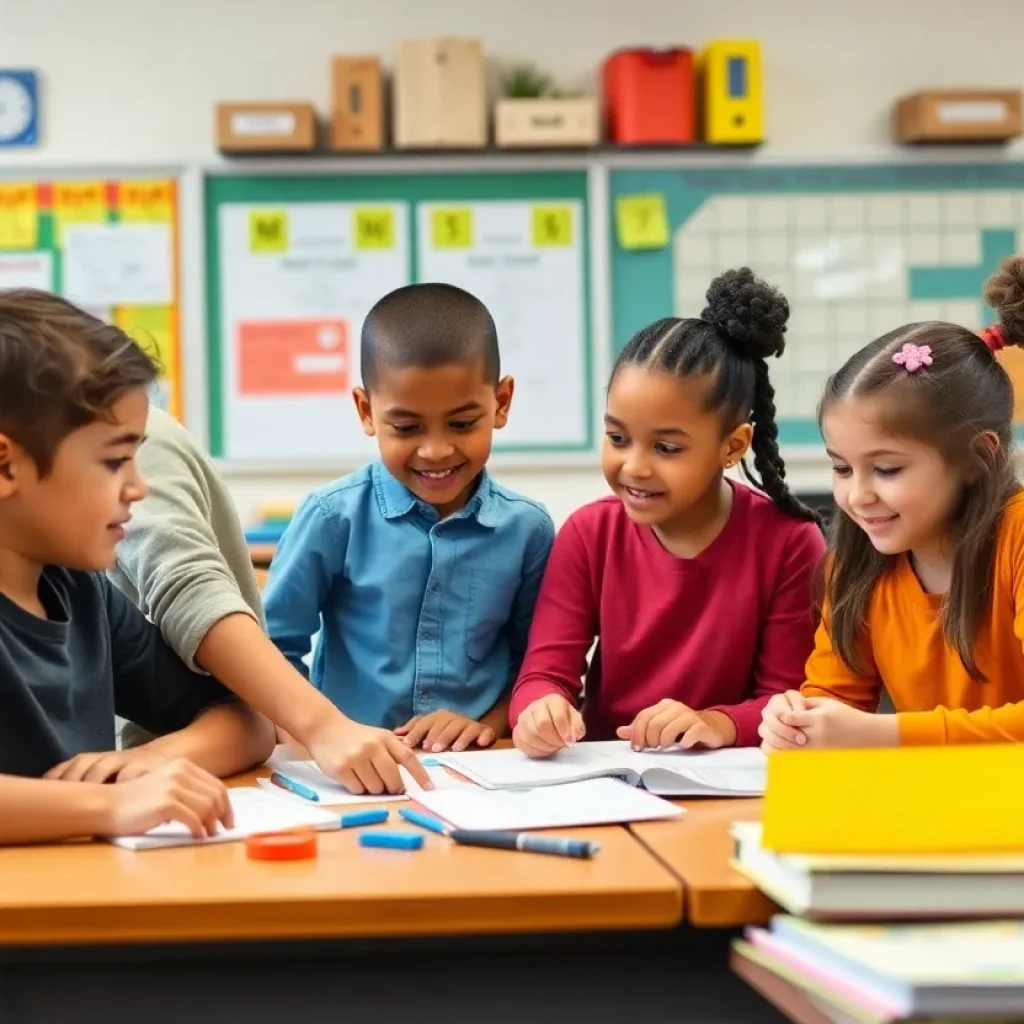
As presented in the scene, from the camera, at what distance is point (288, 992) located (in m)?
0.92

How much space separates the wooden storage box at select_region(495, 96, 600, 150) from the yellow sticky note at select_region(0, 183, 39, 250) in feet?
4.24

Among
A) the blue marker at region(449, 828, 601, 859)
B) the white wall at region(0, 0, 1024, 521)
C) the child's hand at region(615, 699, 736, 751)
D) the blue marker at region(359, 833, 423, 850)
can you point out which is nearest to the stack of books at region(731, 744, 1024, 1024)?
the blue marker at region(449, 828, 601, 859)

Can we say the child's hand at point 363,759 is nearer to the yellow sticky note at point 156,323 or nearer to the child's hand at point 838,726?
the child's hand at point 838,726

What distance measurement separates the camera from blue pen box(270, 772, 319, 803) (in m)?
1.22

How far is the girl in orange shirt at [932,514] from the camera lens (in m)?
1.45

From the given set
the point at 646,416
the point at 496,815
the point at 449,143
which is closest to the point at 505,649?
the point at 646,416

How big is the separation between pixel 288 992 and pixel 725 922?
29cm

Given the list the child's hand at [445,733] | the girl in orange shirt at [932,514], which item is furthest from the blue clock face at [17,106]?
the girl in orange shirt at [932,514]

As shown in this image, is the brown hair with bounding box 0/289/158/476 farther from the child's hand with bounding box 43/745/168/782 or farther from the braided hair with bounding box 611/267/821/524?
the braided hair with bounding box 611/267/821/524

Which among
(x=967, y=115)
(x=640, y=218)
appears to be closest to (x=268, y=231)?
(x=640, y=218)

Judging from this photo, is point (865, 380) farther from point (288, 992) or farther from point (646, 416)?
point (288, 992)

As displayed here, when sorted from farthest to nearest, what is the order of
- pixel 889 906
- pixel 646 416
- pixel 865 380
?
pixel 646 416, pixel 865 380, pixel 889 906

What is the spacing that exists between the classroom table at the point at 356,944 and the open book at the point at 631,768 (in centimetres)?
27

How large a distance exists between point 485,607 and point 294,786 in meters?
0.58
